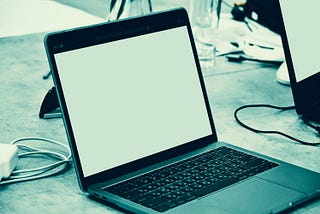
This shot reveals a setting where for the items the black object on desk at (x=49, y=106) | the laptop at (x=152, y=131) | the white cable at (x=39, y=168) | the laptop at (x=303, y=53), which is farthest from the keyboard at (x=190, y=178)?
the black object on desk at (x=49, y=106)

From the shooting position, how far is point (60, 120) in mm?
1305

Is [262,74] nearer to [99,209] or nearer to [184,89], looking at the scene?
[184,89]

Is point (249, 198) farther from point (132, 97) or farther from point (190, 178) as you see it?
point (132, 97)

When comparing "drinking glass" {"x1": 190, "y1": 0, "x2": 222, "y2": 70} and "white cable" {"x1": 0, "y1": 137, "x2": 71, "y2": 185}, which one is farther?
"drinking glass" {"x1": 190, "y1": 0, "x2": 222, "y2": 70}

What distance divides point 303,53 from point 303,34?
1.6 inches

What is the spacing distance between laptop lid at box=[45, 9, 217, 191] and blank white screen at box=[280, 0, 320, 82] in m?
0.24

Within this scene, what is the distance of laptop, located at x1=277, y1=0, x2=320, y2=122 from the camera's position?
129cm

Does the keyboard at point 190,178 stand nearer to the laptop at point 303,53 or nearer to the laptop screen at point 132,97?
the laptop screen at point 132,97

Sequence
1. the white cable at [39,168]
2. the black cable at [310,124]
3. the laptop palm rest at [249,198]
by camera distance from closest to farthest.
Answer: the laptop palm rest at [249,198] → the white cable at [39,168] → the black cable at [310,124]

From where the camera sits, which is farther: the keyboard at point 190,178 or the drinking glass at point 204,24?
→ the drinking glass at point 204,24

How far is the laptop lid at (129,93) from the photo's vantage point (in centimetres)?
100

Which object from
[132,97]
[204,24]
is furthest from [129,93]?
[204,24]

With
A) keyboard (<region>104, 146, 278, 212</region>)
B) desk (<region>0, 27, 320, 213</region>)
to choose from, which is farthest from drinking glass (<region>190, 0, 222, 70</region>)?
keyboard (<region>104, 146, 278, 212</region>)

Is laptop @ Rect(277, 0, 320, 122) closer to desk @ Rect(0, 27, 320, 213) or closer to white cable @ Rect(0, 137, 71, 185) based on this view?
desk @ Rect(0, 27, 320, 213)
